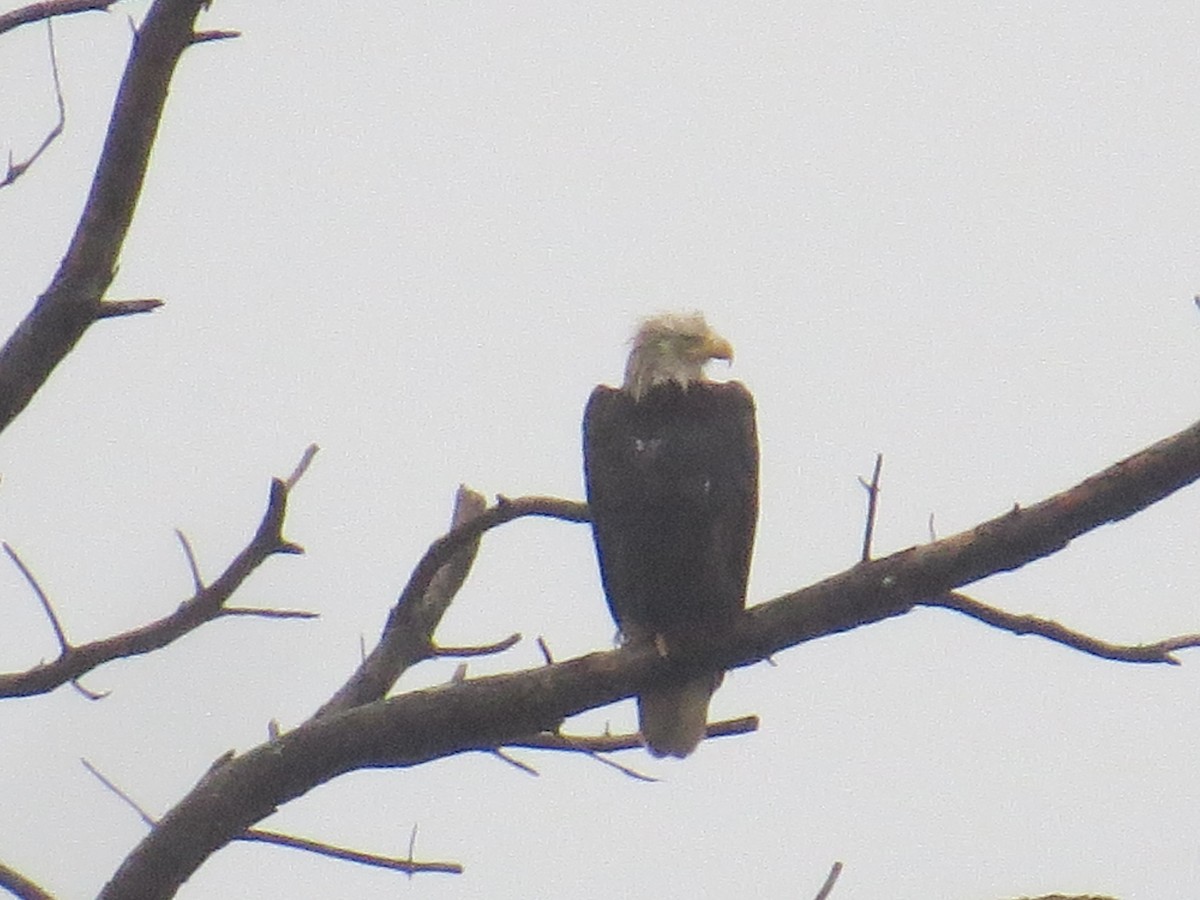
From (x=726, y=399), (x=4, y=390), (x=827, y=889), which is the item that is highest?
(x=726, y=399)

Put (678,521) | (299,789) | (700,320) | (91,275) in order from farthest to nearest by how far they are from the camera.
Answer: (700,320), (678,521), (299,789), (91,275)

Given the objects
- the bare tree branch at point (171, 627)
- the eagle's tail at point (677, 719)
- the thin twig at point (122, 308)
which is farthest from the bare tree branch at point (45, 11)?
the eagle's tail at point (677, 719)

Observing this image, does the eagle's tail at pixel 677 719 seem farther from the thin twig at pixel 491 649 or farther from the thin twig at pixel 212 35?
the thin twig at pixel 212 35

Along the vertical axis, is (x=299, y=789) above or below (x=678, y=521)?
below

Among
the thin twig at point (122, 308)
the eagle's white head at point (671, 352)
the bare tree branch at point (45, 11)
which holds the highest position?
the eagle's white head at point (671, 352)

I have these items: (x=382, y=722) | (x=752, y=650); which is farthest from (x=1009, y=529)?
(x=382, y=722)

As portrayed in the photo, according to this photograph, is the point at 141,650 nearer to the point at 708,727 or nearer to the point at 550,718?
the point at 550,718
